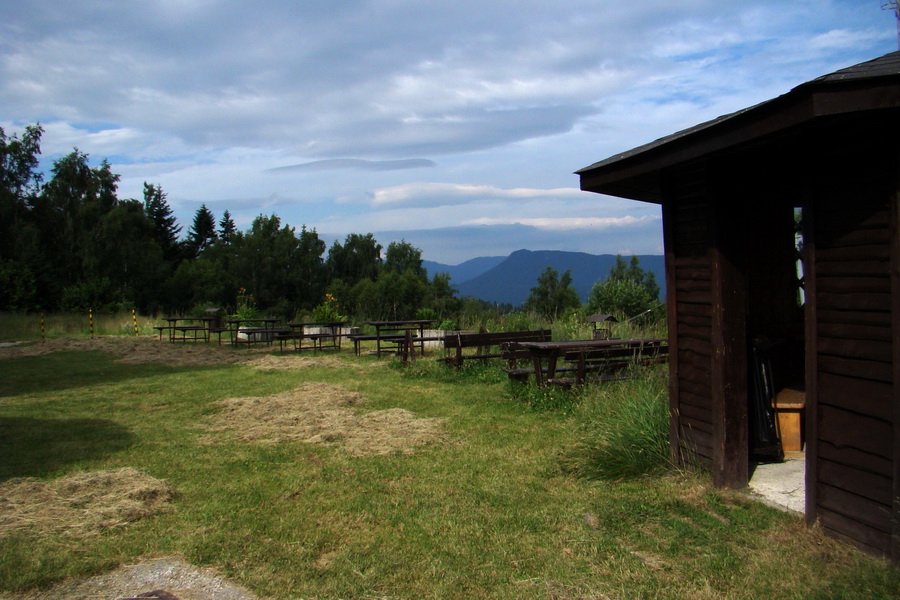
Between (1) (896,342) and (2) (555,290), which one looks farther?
(2) (555,290)

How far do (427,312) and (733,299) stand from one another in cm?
1413

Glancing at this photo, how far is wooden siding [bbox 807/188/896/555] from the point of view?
3.18 meters

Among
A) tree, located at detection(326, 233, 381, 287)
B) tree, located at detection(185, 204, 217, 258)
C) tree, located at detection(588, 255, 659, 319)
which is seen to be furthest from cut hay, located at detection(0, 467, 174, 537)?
tree, located at detection(185, 204, 217, 258)

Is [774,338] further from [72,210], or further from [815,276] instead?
[72,210]

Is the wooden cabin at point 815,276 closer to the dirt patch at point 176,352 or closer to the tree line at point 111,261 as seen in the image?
the dirt patch at point 176,352

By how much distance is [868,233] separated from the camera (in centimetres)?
327

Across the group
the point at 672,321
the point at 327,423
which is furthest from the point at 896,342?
the point at 327,423

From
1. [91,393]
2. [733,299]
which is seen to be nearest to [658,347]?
[733,299]

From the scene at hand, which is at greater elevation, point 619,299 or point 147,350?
point 619,299

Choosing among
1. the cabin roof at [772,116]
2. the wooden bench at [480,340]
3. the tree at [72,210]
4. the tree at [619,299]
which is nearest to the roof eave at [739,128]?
the cabin roof at [772,116]

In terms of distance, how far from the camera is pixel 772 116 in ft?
11.2

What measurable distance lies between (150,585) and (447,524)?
179 cm

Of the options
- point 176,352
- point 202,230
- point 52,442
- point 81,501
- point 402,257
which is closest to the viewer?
point 81,501

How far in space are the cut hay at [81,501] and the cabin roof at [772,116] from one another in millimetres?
4241
